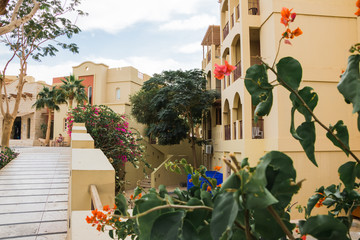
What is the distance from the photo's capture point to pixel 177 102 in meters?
15.3

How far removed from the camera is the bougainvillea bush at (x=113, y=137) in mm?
7379

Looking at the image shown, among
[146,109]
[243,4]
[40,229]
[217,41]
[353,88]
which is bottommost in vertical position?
[40,229]

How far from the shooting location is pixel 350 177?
0.81 meters

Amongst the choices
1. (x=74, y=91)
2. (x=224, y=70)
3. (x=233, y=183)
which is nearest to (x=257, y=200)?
(x=233, y=183)

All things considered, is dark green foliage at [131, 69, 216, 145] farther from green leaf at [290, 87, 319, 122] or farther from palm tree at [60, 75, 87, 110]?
green leaf at [290, 87, 319, 122]

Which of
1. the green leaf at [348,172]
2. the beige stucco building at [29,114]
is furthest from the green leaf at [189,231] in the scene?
the beige stucco building at [29,114]

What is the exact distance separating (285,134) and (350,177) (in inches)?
350

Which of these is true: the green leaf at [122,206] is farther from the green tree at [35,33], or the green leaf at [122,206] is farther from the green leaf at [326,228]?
the green tree at [35,33]

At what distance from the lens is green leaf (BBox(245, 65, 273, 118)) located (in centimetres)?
78

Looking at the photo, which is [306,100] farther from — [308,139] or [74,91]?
[74,91]

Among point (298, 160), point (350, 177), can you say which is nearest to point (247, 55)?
point (298, 160)

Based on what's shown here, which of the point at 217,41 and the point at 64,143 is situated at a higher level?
the point at 217,41

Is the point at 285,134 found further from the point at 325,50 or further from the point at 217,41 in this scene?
the point at 217,41

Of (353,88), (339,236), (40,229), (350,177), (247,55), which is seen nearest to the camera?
(339,236)
